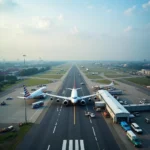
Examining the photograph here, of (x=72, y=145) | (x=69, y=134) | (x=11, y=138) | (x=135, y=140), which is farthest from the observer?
(x=69, y=134)

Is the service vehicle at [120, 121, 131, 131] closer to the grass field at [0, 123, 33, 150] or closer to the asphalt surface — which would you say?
the asphalt surface

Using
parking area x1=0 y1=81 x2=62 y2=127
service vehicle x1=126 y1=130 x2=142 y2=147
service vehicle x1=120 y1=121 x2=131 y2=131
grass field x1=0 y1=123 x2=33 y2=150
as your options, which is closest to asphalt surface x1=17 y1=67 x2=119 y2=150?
grass field x1=0 y1=123 x2=33 y2=150

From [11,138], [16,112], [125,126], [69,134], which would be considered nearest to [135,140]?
[125,126]

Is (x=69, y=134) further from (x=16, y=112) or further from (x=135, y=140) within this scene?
(x=16, y=112)

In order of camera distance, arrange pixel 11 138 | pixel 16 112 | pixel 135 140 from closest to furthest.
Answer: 1. pixel 135 140
2. pixel 11 138
3. pixel 16 112

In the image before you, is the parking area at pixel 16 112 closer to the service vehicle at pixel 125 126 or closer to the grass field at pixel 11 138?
the grass field at pixel 11 138

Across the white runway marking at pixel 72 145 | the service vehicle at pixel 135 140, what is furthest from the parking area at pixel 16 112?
the service vehicle at pixel 135 140
